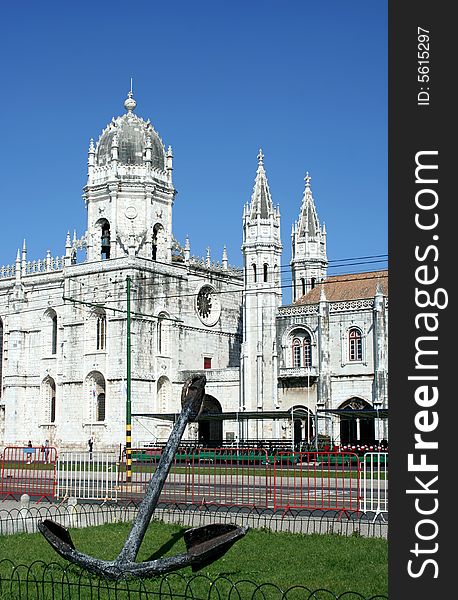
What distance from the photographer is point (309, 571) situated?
12.8 meters

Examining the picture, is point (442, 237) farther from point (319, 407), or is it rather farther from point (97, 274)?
point (97, 274)

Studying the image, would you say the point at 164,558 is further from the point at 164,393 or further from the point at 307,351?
the point at 164,393

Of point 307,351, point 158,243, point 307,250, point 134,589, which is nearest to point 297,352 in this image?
point 307,351

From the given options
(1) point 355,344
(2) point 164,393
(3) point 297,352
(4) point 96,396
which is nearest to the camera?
(1) point 355,344

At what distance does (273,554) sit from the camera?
46.8 ft

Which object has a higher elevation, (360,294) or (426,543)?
(360,294)

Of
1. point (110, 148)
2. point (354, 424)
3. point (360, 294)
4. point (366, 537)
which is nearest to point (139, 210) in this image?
point (110, 148)

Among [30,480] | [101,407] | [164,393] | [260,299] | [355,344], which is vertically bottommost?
[30,480]

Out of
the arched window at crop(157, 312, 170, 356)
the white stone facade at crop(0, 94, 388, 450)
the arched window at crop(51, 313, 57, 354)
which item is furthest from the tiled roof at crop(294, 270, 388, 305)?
the arched window at crop(51, 313, 57, 354)

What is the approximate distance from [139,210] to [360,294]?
51.0ft

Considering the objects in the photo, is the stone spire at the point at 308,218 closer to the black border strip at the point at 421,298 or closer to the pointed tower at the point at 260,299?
the pointed tower at the point at 260,299

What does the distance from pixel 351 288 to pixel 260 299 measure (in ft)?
18.9

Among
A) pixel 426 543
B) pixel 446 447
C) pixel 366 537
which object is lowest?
pixel 366 537

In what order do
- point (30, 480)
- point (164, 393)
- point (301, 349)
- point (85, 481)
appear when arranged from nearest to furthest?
point (85, 481), point (30, 480), point (301, 349), point (164, 393)
